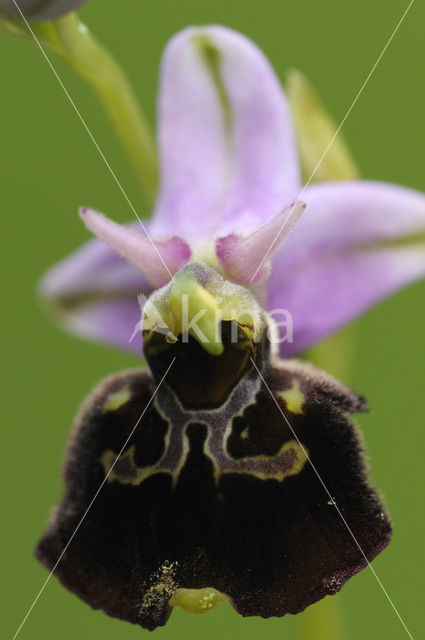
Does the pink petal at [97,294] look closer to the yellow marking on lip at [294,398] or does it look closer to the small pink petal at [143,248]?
the small pink petal at [143,248]

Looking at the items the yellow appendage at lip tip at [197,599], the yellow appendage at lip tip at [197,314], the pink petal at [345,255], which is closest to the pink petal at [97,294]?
the pink petal at [345,255]

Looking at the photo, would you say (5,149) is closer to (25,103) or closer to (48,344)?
(25,103)

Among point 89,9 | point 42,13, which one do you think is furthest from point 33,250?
point 42,13

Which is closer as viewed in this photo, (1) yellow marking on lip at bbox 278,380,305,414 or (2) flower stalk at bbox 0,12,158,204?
(1) yellow marking on lip at bbox 278,380,305,414

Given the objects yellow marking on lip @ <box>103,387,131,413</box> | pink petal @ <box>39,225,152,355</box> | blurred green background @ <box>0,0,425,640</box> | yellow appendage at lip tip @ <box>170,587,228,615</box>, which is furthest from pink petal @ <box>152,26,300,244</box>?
blurred green background @ <box>0,0,425,640</box>

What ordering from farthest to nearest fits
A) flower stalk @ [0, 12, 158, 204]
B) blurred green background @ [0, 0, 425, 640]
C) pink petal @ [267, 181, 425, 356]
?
blurred green background @ [0, 0, 425, 640]
pink petal @ [267, 181, 425, 356]
flower stalk @ [0, 12, 158, 204]

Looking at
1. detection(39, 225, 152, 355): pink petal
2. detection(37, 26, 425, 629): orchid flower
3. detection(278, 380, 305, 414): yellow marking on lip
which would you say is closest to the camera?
detection(37, 26, 425, 629): orchid flower

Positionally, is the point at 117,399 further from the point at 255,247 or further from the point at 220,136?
the point at 220,136

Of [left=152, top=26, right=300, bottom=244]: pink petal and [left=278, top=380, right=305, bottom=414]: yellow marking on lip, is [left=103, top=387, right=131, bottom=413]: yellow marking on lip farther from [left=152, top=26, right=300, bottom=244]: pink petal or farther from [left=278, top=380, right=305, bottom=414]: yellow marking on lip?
[left=152, top=26, right=300, bottom=244]: pink petal
